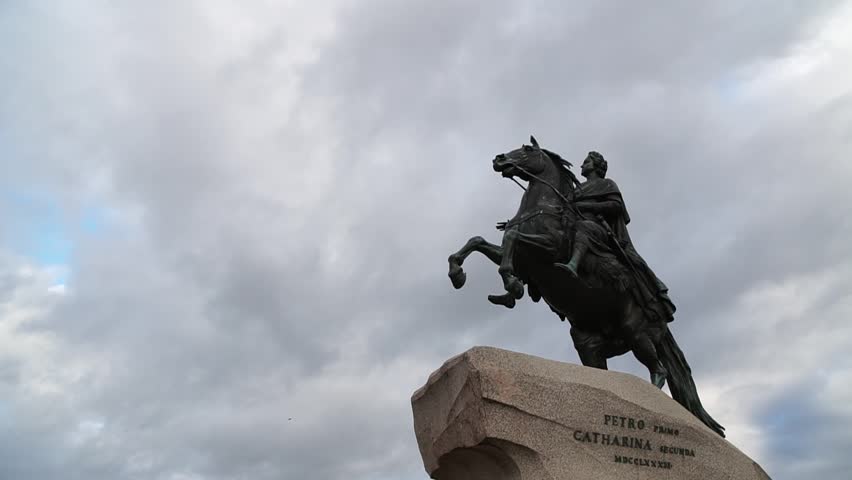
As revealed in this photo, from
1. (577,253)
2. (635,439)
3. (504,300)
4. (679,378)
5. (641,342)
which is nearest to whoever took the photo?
(635,439)

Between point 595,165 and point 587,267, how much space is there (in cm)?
229

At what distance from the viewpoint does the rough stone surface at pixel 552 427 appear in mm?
8078

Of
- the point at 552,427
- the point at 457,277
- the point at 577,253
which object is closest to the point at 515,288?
the point at 457,277

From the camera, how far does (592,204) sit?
12000 millimetres

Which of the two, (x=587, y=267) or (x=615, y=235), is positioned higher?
(x=615, y=235)

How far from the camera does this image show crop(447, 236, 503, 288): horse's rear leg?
10453 mm

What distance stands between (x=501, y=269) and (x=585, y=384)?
7.24ft

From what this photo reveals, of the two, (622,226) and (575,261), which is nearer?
(575,261)

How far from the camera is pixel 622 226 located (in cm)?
1224

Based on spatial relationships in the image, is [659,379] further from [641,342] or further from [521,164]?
[521,164]

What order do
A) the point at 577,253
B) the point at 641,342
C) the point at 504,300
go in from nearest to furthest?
1. the point at 504,300
2. the point at 577,253
3. the point at 641,342

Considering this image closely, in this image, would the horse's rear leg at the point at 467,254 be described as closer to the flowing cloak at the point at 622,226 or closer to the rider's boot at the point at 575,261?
the rider's boot at the point at 575,261

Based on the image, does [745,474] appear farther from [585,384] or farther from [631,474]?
[585,384]

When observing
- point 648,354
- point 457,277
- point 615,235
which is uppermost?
point 615,235
